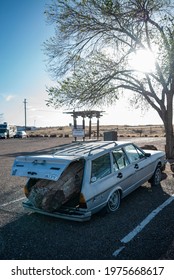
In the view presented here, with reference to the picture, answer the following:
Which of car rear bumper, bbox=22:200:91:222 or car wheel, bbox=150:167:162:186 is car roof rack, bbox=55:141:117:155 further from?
car wheel, bbox=150:167:162:186

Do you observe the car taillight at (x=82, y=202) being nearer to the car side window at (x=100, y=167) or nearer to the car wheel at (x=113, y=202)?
the car side window at (x=100, y=167)

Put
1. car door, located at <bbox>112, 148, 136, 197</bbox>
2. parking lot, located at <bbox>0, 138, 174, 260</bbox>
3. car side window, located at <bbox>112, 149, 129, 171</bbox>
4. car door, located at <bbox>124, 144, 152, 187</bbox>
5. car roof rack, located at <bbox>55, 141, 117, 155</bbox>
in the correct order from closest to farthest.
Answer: parking lot, located at <bbox>0, 138, 174, 260</bbox> → car roof rack, located at <bbox>55, 141, 117, 155</bbox> → car door, located at <bbox>112, 148, 136, 197</bbox> → car side window, located at <bbox>112, 149, 129, 171</bbox> → car door, located at <bbox>124, 144, 152, 187</bbox>

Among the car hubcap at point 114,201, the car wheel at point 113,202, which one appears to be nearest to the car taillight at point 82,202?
the car wheel at point 113,202

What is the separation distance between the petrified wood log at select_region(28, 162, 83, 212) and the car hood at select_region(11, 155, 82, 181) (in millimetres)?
480

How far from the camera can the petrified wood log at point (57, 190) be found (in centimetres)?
516

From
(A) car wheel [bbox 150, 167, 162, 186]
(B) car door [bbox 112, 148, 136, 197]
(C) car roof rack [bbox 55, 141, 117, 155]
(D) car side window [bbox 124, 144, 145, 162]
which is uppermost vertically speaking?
(C) car roof rack [bbox 55, 141, 117, 155]

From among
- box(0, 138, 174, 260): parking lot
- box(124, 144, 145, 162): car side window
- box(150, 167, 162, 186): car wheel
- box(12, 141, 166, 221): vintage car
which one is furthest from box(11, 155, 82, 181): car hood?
box(150, 167, 162, 186): car wheel

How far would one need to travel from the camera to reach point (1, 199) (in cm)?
723

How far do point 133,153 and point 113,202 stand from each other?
1813mm

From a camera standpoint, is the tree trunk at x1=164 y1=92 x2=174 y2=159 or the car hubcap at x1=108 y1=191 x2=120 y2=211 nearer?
the car hubcap at x1=108 y1=191 x2=120 y2=211

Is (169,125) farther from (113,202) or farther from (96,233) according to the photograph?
(96,233)

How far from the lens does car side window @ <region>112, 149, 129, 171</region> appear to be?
612 centimetres
